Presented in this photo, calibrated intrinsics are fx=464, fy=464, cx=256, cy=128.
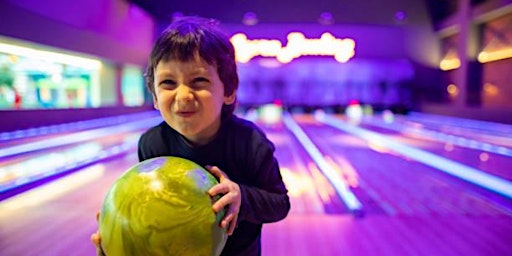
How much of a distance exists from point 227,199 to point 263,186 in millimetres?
179

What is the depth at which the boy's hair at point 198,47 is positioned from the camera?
0.94 m

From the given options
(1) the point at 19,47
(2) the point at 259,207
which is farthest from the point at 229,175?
(1) the point at 19,47

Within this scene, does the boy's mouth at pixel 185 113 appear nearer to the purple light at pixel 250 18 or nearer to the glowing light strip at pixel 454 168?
the glowing light strip at pixel 454 168

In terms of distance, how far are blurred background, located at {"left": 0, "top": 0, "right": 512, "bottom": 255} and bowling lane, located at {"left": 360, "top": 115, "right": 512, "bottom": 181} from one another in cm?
3

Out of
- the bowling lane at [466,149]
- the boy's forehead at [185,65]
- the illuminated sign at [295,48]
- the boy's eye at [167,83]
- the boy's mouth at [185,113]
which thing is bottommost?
the bowling lane at [466,149]

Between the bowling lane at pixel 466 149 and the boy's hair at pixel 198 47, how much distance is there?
3.52 metres

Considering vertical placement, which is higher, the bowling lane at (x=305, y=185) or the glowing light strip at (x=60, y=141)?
the glowing light strip at (x=60, y=141)

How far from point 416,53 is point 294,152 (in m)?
10.7

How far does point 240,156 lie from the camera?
41.9 inches

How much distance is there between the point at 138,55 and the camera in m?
13.1

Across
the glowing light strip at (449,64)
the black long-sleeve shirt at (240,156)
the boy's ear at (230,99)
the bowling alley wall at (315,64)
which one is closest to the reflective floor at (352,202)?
the black long-sleeve shirt at (240,156)

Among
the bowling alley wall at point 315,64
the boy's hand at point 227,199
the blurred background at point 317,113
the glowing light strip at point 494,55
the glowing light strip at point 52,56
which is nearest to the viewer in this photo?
the boy's hand at point 227,199

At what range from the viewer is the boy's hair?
938mm

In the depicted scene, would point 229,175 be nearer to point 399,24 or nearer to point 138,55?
point 138,55
